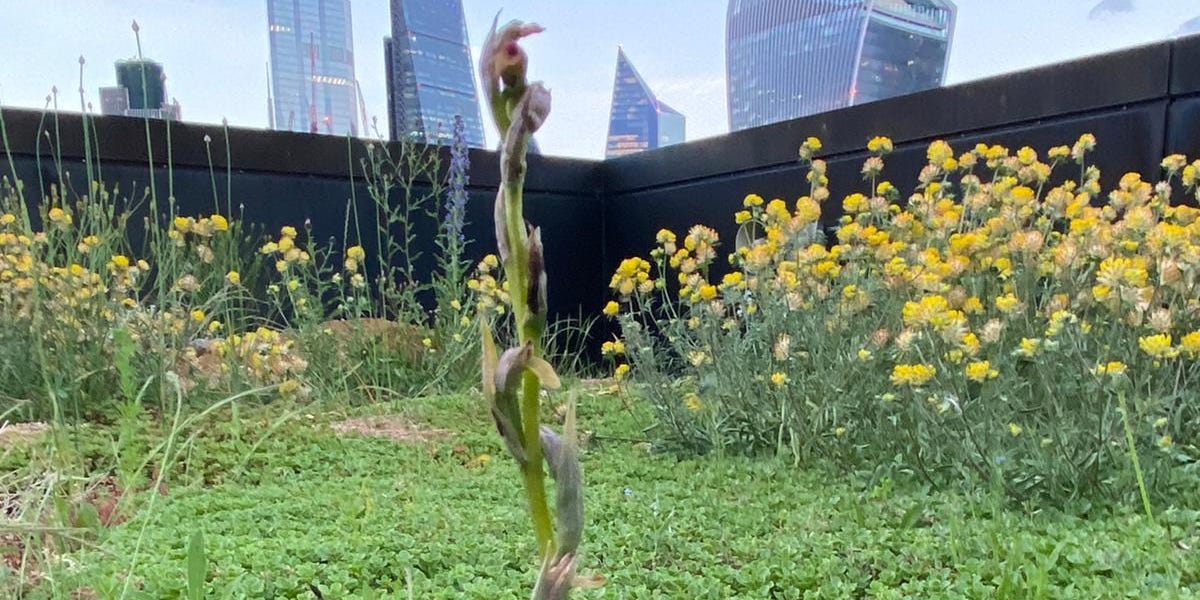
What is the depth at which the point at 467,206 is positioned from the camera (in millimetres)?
5719

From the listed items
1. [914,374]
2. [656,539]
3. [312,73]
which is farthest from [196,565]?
[312,73]

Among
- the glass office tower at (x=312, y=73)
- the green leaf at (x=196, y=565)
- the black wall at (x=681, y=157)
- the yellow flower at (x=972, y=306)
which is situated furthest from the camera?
the glass office tower at (x=312, y=73)

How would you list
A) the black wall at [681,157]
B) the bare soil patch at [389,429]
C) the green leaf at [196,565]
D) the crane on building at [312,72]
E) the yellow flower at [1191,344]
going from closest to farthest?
the green leaf at [196,565], the yellow flower at [1191,344], the bare soil patch at [389,429], the black wall at [681,157], the crane on building at [312,72]

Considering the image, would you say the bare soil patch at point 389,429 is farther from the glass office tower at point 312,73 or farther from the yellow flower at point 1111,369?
the yellow flower at point 1111,369

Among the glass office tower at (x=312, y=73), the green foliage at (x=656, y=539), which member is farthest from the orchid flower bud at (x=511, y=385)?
the glass office tower at (x=312, y=73)

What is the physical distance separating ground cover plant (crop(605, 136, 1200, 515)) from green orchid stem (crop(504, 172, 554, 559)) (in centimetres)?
164

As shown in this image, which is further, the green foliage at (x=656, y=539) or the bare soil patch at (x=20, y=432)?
the bare soil patch at (x=20, y=432)

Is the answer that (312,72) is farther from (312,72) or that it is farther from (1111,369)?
(1111,369)

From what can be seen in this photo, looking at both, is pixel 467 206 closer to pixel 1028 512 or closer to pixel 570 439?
pixel 1028 512

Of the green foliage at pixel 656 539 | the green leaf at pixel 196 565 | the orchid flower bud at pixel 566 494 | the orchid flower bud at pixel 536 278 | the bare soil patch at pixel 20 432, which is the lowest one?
the green foliage at pixel 656 539

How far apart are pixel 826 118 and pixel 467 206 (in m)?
2.59

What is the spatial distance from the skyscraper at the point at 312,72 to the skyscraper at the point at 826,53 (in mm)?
2641

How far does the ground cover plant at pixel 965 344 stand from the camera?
1.83 meters

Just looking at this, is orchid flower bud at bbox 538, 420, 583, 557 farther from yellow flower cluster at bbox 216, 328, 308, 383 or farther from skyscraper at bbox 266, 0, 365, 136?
skyscraper at bbox 266, 0, 365, 136
